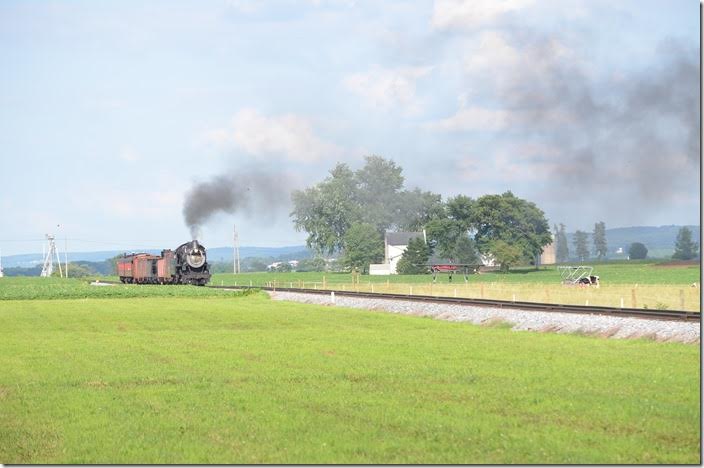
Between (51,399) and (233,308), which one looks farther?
(233,308)

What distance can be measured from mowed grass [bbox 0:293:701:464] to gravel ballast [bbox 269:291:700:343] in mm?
1509

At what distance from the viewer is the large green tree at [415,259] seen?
142m

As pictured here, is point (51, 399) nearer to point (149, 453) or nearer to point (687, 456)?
point (149, 453)

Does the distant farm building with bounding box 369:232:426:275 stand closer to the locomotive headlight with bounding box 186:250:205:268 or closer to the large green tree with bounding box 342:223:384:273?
the large green tree with bounding box 342:223:384:273

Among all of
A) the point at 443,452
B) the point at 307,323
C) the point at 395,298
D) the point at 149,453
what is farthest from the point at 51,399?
the point at 395,298

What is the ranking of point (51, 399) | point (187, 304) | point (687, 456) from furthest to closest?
point (187, 304) < point (51, 399) < point (687, 456)

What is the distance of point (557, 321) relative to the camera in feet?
131

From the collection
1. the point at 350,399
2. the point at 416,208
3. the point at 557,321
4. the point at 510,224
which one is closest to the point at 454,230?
the point at 510,224

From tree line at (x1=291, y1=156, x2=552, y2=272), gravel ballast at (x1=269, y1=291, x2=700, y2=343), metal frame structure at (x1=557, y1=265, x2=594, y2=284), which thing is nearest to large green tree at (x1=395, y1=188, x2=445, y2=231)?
tree line at (x1=291, y1=156, x2=552, y2=272)

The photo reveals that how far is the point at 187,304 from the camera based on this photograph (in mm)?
65875

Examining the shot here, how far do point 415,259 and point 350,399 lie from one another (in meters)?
122

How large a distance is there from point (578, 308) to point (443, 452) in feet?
103

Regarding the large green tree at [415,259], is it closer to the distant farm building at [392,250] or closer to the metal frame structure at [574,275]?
the distant farm building at [392,250]

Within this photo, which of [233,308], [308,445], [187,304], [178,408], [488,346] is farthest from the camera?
[187,304]
